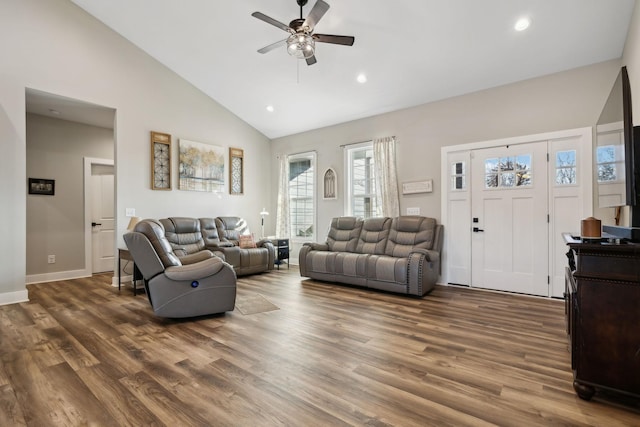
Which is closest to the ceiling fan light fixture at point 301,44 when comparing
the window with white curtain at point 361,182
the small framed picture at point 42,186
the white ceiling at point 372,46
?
the white ceiling at point 372,46

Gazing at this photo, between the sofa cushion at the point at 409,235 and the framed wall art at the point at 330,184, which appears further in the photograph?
the framed wall art at the point at 330,184

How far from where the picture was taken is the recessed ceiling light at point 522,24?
3.30 metres

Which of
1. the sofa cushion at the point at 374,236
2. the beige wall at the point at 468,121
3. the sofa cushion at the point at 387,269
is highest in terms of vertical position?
the beige wall at the point at 468,121

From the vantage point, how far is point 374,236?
16.6 ft

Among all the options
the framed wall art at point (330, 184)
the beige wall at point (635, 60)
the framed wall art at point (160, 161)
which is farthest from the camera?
the framed wall art at point (330, 184)

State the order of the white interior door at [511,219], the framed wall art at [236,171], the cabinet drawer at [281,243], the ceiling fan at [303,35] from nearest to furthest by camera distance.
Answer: the ceiling fan at [303,35]
the white interior door at [511,219]
the cabinet drawer at [281,243]
the framed wall art at [236,171]

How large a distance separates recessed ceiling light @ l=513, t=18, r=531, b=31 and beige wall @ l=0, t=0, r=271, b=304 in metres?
5.19

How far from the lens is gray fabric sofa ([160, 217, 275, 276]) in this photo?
17.0ft

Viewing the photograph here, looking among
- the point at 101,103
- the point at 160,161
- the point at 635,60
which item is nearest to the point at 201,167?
the point at 160,161

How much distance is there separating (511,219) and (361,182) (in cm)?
257

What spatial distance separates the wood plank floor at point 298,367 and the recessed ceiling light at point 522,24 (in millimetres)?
3193

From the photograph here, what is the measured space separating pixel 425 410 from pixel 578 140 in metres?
3.95

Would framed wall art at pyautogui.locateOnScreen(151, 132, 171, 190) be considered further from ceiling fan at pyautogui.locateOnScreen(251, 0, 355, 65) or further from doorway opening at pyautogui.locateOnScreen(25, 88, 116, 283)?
ceiling fan at pyautogui.locateOnScreen(251, 0, 355, 65)

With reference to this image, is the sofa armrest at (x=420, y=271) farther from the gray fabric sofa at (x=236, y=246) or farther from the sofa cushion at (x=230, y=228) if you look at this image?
the sofa cushion at (x=230, y=228)
